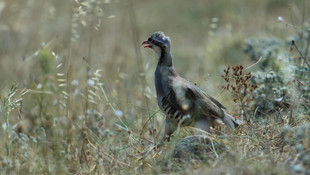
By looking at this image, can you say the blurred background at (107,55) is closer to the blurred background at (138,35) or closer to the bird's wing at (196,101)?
the blurred background at (138,35)

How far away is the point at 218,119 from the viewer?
4512 mm

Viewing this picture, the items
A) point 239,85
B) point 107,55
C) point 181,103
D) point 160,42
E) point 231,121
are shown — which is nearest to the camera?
point 239,85

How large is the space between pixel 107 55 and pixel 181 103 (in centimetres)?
574

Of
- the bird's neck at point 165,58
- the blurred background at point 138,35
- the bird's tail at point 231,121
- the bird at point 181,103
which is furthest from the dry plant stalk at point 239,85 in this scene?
the blurred background at point 138,35

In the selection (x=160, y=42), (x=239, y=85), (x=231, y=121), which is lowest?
(x=231, y=121)

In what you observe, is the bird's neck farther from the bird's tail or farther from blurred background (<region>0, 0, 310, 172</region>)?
the bird's tail

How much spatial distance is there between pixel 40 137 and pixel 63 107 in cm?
70

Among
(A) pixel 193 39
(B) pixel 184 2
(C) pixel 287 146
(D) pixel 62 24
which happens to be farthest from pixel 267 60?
(B) pixel 184 2

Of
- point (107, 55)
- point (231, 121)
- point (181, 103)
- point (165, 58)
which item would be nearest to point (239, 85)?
point (231, 121)

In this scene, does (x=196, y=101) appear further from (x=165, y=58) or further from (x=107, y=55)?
(x=107, y=55)

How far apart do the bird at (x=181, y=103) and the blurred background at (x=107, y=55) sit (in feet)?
0.56

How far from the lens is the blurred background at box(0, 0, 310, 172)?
4.72 meters

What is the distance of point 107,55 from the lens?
997 cm

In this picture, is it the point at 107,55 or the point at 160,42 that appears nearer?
the point at 160,42
